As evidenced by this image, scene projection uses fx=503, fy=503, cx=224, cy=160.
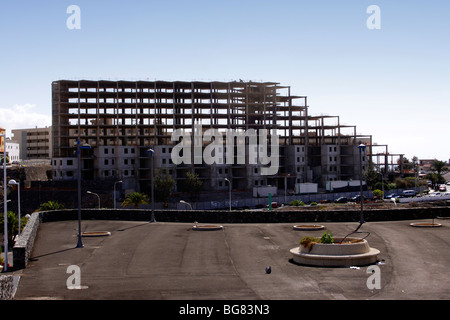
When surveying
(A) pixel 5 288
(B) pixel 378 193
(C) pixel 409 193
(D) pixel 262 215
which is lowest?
(C) pixel 409 193

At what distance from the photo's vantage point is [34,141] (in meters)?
186

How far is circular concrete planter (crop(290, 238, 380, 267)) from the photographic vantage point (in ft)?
83.9

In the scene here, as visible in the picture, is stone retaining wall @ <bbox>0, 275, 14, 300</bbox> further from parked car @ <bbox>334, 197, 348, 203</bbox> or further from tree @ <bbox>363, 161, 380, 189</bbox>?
tree @ <bbox>363, 161, 380, 189</bbox>

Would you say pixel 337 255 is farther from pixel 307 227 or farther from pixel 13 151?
pixel 13 151

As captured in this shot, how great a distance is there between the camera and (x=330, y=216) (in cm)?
4175

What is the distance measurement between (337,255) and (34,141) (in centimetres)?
17792

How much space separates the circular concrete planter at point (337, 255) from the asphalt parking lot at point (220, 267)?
542mm

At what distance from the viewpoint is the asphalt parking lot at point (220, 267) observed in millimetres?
20422

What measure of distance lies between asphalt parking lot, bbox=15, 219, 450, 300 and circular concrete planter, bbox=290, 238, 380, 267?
542 mm

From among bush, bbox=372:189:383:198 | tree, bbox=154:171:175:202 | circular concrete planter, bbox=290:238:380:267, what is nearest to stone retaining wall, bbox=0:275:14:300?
circular concrete planter, bbox=290:238:380:267

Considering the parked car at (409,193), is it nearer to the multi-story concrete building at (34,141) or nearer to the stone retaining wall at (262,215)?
the stone retaining wall at (262,215)

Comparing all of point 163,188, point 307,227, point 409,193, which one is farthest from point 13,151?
point 409,193

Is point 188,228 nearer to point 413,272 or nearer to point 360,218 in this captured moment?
point 360,218
